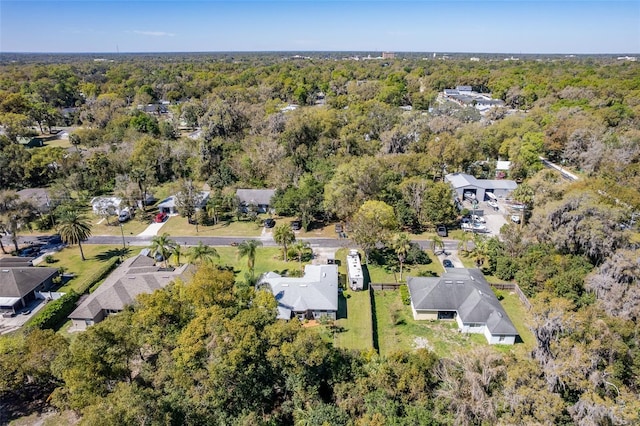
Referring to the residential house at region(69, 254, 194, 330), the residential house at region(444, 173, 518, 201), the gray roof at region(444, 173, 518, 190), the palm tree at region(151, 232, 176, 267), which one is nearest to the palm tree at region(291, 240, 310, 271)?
the residential house at region(69, 254, 194, 330)

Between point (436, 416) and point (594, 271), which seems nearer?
point (436, 416)

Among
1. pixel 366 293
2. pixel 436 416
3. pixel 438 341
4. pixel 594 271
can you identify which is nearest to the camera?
pixel 436 416

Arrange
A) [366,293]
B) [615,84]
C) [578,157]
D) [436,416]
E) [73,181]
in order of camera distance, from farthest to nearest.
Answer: [615,84]
[578,157]
[73,181]
[366,293]
[436,416]

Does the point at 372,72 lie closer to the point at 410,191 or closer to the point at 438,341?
the point at 410,191

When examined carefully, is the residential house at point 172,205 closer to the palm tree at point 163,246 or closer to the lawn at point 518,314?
the palm tree at point 163,246

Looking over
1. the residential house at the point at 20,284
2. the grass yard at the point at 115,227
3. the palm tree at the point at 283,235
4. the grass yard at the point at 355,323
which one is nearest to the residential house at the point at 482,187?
the palm tree at the point at 283,235

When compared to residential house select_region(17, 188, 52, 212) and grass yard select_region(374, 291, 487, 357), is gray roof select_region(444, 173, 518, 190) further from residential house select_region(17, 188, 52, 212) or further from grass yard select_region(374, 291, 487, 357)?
residential house select_region(17, 188, 52, 212)

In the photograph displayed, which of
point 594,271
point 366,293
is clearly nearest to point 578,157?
point 594,271
